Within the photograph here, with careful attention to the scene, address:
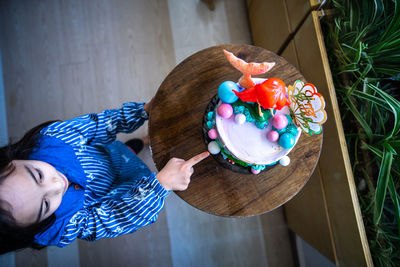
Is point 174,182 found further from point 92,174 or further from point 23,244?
point 23,244

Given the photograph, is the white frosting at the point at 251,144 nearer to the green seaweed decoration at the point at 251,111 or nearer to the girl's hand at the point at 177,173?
the green seaweed decoration at the point at 251,111

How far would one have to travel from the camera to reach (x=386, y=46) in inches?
32.9

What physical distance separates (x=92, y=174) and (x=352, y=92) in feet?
3.52

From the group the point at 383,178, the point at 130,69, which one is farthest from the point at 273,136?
the point at 130,69

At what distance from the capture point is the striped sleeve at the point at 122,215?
0.79 m

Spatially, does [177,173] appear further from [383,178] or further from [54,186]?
[383,178]

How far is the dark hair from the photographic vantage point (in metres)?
0.62

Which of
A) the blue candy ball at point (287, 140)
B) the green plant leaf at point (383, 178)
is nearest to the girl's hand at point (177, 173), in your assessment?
the blue candy ball at point (287, 140)

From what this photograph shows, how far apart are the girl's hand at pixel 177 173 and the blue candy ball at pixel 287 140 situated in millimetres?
262

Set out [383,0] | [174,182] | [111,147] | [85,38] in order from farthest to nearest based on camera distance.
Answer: [85,38], [111,147], [383,0], [174,182]

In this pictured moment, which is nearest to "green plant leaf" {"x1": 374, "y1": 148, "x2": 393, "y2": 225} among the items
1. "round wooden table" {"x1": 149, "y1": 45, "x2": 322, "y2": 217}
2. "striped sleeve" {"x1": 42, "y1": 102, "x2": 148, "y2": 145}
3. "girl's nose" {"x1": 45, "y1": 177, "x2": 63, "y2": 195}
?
"round wooden table" {"x1": 149, "y1": 45, "x2": 322, "y2": 217}

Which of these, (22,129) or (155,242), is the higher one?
(22,129)

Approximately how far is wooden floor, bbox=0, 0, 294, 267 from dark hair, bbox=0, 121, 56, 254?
711 mm

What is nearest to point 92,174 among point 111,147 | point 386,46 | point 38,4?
point 111,147
